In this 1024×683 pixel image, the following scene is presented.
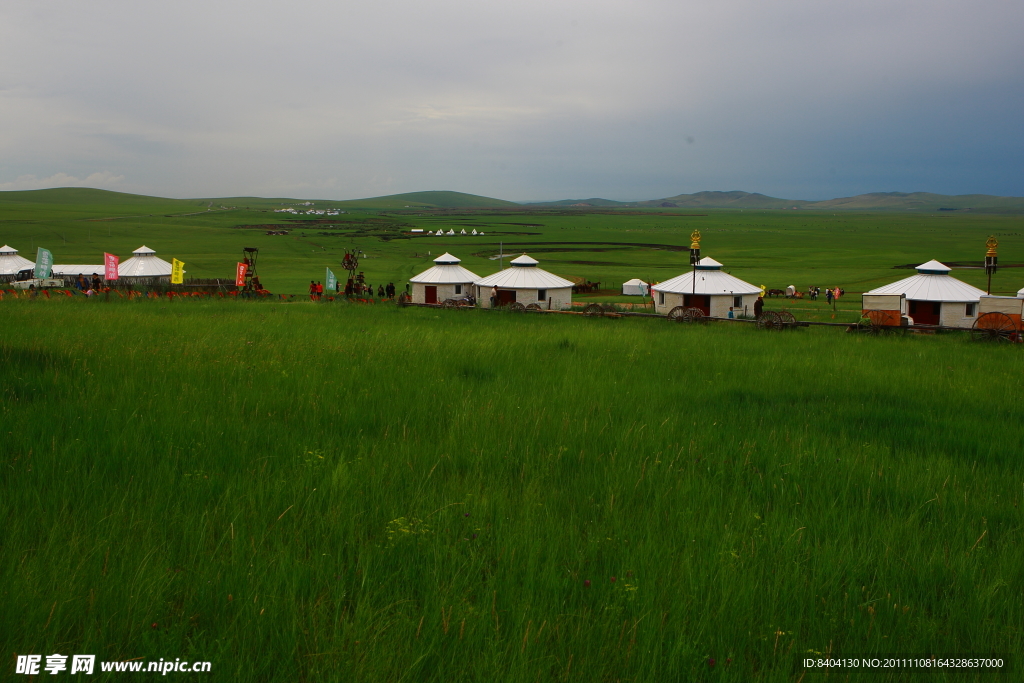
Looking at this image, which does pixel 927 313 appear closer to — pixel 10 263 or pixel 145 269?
pixel 145 269

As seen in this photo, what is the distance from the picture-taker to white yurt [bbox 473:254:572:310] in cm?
4500

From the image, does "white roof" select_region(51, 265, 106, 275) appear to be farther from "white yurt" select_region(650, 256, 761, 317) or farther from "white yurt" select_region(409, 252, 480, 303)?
"white yurt" select_region(650, 256, 761, 317)

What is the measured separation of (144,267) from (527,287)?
35.0 meters

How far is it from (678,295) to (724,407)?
33902 mm

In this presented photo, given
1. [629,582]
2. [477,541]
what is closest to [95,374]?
[477,541]

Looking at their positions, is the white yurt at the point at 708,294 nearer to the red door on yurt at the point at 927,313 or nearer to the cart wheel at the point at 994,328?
the red door on yurt at the point at 927,313

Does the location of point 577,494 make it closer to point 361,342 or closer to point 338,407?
point 338,407

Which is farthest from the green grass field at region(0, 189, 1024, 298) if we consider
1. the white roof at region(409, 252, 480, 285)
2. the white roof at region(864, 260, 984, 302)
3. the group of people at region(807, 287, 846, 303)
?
the white roof at region(864, 260, 984, 302)

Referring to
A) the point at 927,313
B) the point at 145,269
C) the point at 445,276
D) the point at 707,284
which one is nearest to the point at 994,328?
the point at 927,313

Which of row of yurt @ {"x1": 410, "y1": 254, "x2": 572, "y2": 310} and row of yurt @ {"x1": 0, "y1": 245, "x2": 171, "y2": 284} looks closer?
row of yurt @ {"x1": 410, "y1": 254, "x2": 572, "y2": 310}

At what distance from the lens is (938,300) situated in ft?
124

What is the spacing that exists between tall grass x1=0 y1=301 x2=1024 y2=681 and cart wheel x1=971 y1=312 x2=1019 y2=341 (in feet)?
46.8

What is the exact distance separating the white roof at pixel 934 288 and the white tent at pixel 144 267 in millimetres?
53723

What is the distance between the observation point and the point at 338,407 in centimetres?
771
